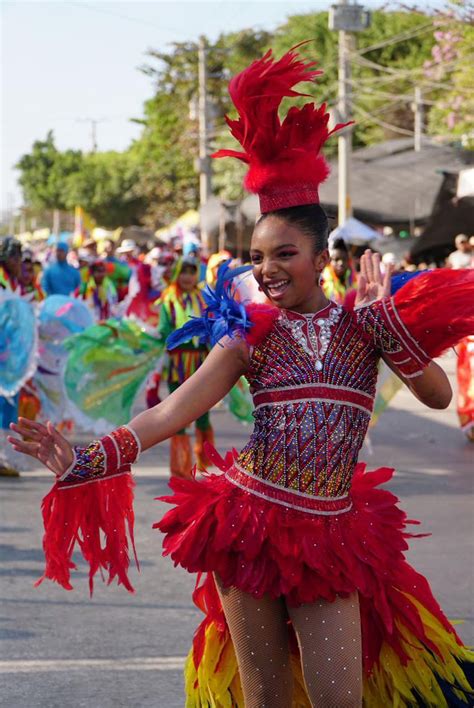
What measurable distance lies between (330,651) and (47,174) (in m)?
94.4

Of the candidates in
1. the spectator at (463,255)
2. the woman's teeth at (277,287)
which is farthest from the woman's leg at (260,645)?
the spectator at (463,255)

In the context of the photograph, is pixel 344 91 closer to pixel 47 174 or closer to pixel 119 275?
pixel 119 275

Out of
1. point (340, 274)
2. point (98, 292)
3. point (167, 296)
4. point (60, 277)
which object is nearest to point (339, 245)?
point (340, 274)

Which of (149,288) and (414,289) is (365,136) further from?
(414,289)

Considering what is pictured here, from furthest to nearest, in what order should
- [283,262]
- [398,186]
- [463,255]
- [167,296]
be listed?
1. [398,186]
2. [463,255]
3. [167,296]
4. [283,262]

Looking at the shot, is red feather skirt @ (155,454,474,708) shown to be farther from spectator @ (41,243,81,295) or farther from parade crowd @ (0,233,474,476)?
spectator @ (41,243,81,295)

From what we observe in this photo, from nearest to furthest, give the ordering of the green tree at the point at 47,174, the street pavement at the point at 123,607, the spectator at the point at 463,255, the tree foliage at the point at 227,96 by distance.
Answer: the street pavement at the point at 123,607
the spectator at the point at 463,255
the tree foliage at the point at 227,96
the green tree at the point at 47,174

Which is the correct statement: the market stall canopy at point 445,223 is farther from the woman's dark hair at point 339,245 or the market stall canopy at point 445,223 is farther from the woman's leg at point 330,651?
the woman's leg at point 330,651

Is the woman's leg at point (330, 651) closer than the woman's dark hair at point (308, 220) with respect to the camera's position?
Yes

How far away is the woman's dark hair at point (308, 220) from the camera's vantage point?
339cm

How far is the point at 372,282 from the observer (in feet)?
12.0

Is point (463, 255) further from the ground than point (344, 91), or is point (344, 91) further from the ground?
point (344, 91)

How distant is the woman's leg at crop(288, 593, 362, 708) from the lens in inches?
→ 124

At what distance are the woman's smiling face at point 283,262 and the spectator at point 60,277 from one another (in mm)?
12024
